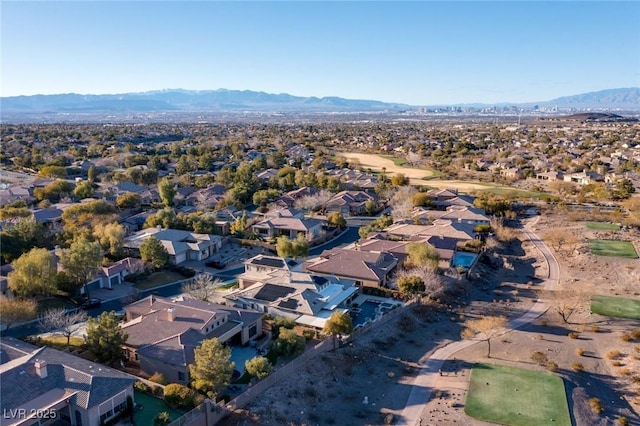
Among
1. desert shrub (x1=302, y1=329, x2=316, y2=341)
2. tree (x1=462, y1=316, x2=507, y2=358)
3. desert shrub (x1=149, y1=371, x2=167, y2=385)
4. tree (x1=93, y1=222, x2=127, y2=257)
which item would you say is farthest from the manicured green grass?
desert shrub (x1=149, y1=371, x2=167, y2=385)

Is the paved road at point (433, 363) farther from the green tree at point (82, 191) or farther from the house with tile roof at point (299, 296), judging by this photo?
the green tree at point (82, 191)

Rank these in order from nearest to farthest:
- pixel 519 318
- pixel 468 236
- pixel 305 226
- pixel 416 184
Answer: pixel 519 318
pixel 468 236
pixel 305 226
pixel 416 184

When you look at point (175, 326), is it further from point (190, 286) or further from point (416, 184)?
point (416, 184)

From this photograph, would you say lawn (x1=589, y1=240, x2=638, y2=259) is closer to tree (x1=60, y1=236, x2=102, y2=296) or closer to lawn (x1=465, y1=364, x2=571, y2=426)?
lawn (x1=465, y1=364, x2=571, y2=426)

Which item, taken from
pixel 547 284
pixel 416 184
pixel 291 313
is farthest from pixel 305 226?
pixel 416 184

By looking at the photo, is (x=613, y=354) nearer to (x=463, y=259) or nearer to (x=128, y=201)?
(x=463, y=259)
